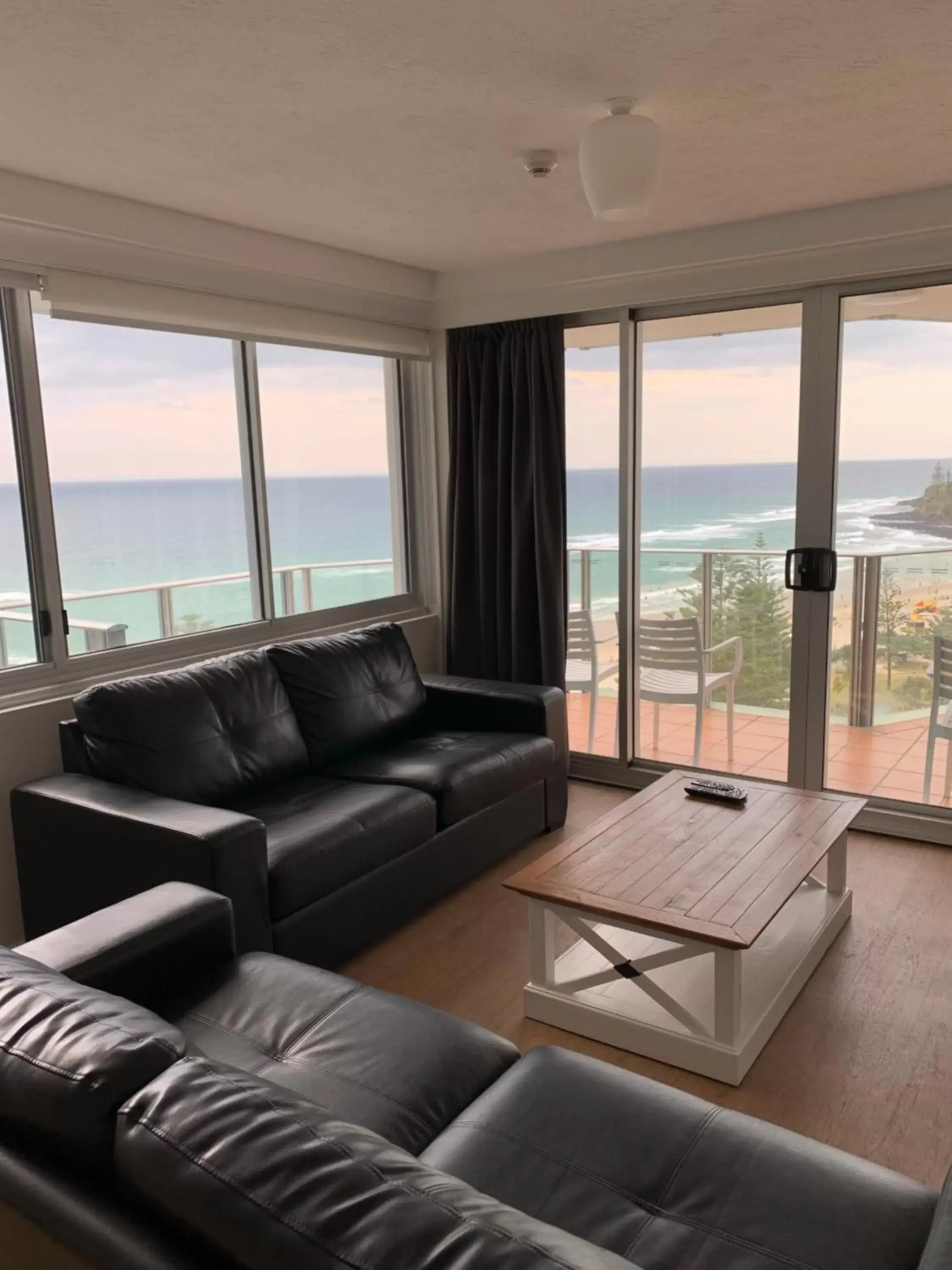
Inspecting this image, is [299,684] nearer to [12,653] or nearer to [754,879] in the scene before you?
[12,653]

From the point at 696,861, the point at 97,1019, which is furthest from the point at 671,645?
the point at 97,1019

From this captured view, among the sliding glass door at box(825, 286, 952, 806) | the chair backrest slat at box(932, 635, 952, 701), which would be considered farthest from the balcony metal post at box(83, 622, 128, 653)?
the chair backrest slat at box(932, 635, 952, 701)

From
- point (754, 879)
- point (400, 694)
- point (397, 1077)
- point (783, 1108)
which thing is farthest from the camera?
point (400, 694)

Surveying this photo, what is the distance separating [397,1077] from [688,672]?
3035 mm

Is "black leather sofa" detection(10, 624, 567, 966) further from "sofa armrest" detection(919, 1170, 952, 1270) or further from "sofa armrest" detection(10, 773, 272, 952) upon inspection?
"sofa armrest" detection(919, 1170, 952, 1270)

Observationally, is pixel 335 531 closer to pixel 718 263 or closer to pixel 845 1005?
pixel 718 263

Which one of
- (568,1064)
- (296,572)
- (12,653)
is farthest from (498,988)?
(296,572)

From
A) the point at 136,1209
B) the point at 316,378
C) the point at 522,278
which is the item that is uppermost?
the point at 522,278

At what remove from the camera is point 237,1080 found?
119 cm

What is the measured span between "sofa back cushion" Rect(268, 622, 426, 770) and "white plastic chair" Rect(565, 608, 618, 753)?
0.96 metres

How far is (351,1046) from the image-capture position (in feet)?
5.97

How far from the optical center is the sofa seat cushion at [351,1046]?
167 cm

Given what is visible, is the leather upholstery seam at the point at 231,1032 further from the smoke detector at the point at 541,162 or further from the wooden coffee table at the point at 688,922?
the smoke detector at the point at 541,162

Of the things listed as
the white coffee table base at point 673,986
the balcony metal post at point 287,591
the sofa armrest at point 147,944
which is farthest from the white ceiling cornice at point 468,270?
the white coffee table base at point 673,986
